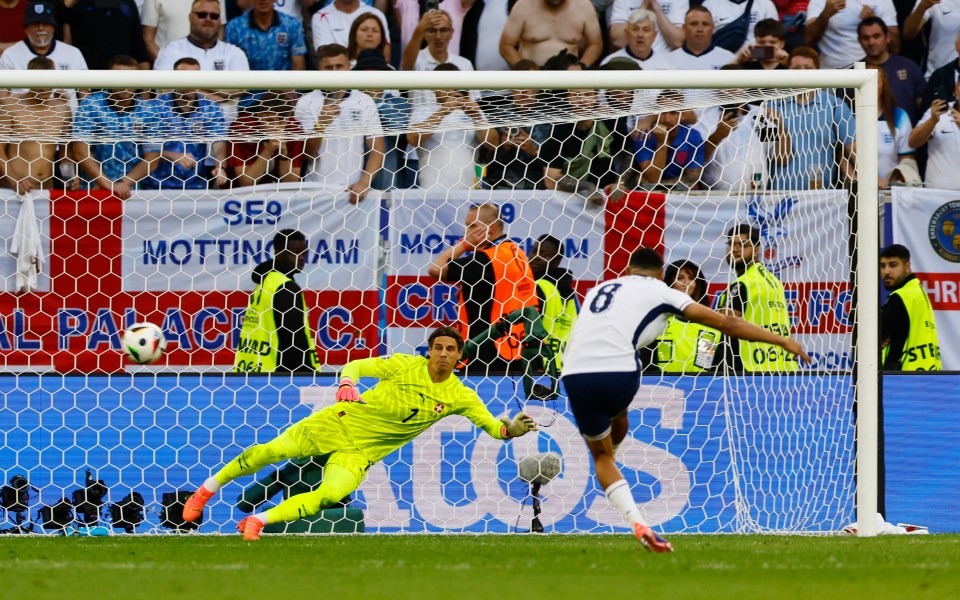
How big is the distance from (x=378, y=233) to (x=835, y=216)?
361 centimetres

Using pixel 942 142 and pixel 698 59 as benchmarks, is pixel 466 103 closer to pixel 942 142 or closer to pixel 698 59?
pixel 698 59

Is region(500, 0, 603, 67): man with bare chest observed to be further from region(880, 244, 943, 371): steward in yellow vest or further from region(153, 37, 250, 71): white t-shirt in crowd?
region(880, 244, 943, 371): steward in yellow vest

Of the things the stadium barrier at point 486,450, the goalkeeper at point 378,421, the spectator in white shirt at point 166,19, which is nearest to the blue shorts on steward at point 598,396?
the goalkeeper at point 378,421

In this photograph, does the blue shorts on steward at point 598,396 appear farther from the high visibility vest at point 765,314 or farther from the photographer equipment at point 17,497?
the photographer equipment at point 17,497

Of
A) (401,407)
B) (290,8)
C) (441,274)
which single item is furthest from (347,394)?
(290,8)

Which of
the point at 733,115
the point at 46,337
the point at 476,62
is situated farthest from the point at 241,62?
the point at 733,115

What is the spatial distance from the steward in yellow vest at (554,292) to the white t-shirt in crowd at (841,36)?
4807mm

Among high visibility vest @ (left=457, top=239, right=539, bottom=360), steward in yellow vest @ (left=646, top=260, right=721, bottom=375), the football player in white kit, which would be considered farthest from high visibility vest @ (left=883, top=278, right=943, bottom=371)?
the football player in white kit

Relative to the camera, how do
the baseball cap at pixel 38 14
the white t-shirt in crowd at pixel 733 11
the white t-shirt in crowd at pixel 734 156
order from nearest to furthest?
the white t-shirt in crowd at pixel 734 156 → the baseball cap at pixel 38 14 → the white t-shirt in crowd at pixel 733 11

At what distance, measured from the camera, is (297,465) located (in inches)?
393

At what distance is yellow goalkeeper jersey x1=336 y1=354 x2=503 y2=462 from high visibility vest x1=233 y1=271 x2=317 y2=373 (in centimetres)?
119

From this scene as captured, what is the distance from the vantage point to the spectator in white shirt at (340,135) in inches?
404

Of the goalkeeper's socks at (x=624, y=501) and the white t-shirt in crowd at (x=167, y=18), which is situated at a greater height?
the white t-shirt in crowd at (x=167, y=18)

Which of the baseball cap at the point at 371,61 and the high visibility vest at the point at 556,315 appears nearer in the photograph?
the high visibility vest at the point at 556,315
